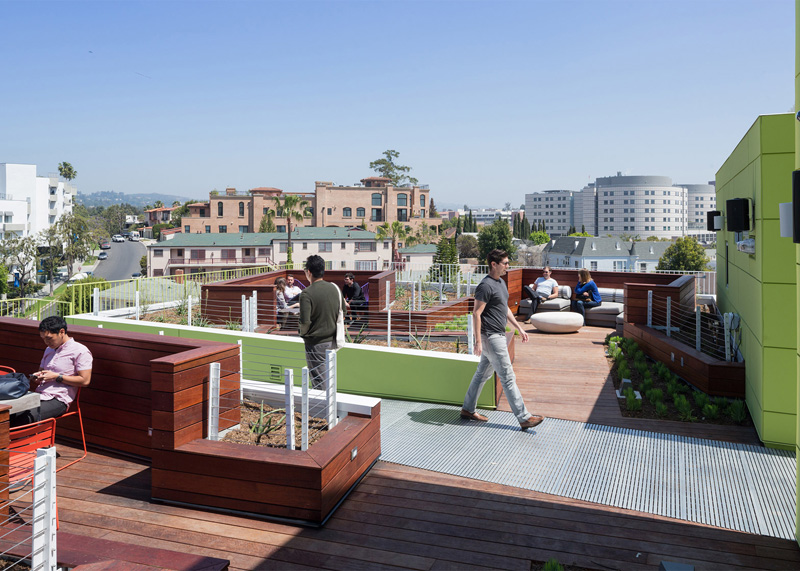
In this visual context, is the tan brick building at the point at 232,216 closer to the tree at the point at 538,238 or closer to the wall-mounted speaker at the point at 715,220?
the tree at the point at 538,238

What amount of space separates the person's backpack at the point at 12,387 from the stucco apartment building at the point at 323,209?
8984 centimetres

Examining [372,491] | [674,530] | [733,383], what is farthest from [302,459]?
[733,383]

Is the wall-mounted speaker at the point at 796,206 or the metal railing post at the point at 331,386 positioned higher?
the wall-mounted speaker at the point at 796,206

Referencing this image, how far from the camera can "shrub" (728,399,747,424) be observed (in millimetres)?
6948

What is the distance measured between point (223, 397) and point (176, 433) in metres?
0.61

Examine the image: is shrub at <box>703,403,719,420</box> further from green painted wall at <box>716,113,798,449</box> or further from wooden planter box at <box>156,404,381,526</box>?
wooden planter box at <box>156,404,381,526</box>

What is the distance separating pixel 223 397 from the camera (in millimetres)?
5227

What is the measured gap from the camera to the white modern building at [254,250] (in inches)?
2955

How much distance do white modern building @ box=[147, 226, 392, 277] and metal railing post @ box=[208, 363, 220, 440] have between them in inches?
2717

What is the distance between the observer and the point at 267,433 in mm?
5488

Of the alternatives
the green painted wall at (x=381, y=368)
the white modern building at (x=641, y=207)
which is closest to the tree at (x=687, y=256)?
the green painted wall at (x=381, y=368)

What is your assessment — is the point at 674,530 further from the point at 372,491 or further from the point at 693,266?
the point at 693,266

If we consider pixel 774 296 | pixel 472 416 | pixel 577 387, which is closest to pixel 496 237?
pixel 577 387

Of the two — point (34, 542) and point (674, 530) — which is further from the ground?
point (34, 542)
